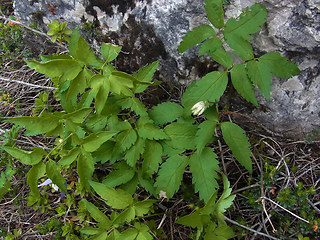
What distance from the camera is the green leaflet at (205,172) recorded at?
5.25 feet

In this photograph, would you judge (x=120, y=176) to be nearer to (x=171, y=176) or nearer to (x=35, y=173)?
(x=171, y=176)

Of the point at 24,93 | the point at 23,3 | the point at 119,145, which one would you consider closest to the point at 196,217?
the point at 119,145

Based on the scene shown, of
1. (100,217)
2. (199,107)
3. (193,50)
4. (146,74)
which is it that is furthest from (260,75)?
(100,217)

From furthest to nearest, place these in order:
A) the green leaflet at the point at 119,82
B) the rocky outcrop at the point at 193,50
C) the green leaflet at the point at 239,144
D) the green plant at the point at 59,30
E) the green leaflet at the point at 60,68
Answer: the green plant at the point at 59,30 < the rocky outcrop at the point at 193,50 < the green leaflet at the point at 239,144 < the green leaflet at the point at 119,82 < the green leaflet at the point at 60,68

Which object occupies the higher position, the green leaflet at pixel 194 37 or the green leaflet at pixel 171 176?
the green leaflet at pixel 194 37

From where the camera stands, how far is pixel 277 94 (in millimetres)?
1903

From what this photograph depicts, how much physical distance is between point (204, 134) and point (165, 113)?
313 millimetres

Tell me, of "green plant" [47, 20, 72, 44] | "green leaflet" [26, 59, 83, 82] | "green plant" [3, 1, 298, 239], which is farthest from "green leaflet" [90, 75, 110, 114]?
"green plant" [47, 20, 72, 44]

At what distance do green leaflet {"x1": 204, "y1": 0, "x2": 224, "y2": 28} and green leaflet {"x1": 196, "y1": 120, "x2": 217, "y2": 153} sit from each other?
57cm

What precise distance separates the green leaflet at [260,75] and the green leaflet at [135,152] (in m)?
0.72

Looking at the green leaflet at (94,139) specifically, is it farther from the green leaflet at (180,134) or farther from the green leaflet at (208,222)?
the green leaflet at (208,222)

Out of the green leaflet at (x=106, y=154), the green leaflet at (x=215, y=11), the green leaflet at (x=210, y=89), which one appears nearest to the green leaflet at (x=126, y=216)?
the green leaflet at (x=106, y=154)

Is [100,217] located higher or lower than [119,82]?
lower

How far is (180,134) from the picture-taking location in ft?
5.67
